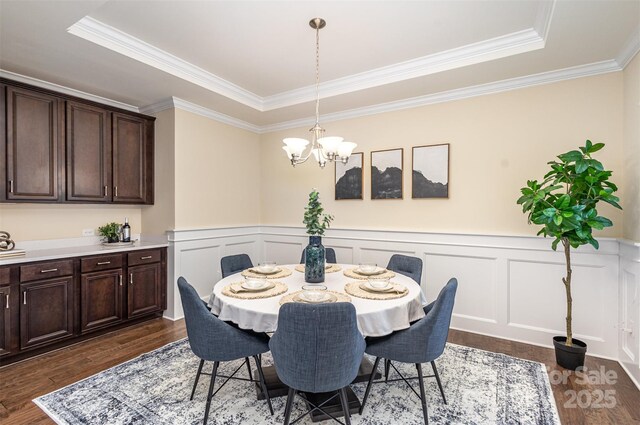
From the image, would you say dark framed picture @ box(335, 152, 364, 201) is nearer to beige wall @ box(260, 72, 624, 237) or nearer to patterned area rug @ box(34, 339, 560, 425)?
beige wall @ box(260, 72, 624, 237)

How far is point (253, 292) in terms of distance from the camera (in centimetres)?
214

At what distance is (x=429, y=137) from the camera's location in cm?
367

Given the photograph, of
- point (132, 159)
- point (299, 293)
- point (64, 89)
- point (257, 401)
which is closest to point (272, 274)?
point (299, 293)

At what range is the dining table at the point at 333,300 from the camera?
183 cm

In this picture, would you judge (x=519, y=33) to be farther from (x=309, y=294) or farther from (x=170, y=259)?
(x=170, y=259)

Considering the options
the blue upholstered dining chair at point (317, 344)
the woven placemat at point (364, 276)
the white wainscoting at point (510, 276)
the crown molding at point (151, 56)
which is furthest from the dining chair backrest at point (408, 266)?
the crown molding at point (151, 56)

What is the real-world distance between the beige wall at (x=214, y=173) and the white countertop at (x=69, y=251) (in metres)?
0.45

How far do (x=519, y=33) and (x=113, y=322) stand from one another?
4808mm

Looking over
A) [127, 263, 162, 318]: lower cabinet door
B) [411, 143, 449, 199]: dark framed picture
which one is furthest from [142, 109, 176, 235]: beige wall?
[411, 143, 449, 199]: dark framed picture

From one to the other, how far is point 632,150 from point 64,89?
216 inches

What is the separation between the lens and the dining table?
6.00 feet

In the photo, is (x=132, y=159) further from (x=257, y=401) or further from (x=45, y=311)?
(x=257, y=401)

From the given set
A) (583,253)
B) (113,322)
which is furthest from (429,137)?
(113,322)

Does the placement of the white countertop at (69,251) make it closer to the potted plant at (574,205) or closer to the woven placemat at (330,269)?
the woven placemat at (330,269)
